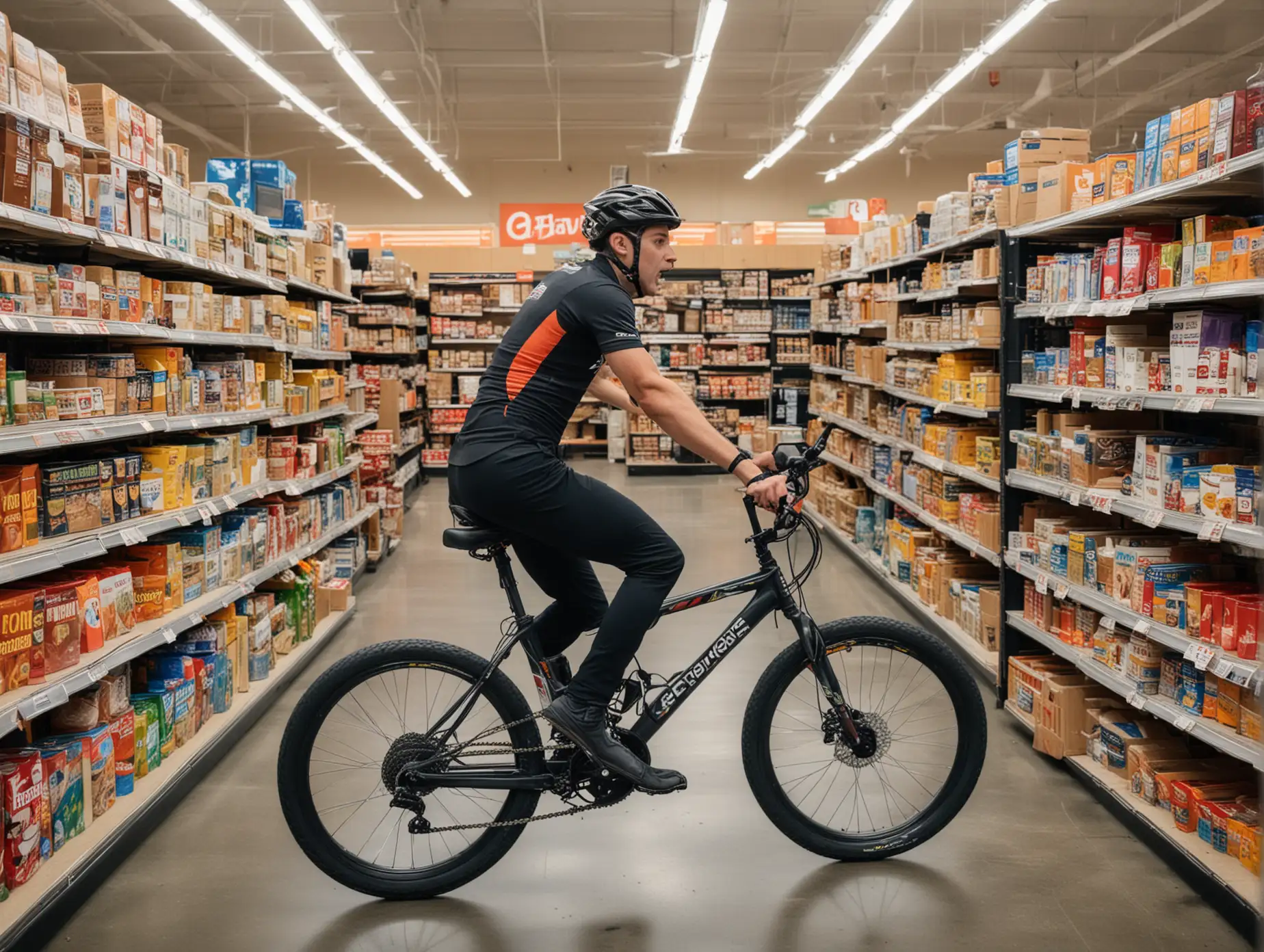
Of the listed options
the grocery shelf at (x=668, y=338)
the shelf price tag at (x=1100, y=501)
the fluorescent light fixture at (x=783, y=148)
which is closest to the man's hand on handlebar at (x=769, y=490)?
the shelf price tag at (x=1100, y=501)

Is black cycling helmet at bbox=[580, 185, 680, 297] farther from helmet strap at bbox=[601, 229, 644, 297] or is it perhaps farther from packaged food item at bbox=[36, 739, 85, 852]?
packaged food item at bbox=[36, 739, 85, 852]

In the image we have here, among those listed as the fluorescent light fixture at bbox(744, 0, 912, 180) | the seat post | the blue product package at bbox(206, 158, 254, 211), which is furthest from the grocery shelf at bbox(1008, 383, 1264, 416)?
the fluorescent light fixture at bbox(744, 0, 912, 180)

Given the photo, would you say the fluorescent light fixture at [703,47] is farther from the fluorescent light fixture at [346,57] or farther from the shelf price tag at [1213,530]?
the shelf price tag at [1213,530]

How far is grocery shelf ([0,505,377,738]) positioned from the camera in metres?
2.78

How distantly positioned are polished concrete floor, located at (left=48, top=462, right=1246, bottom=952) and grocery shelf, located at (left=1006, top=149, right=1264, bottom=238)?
6.31 feet

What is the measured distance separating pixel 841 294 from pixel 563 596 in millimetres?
7545

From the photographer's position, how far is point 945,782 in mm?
3242

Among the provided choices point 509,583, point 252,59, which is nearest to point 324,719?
point 509,583

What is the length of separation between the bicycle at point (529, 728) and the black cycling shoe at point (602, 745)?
0.07 meters

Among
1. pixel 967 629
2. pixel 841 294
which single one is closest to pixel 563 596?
pixel 967 629

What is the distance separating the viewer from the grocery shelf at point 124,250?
292cm

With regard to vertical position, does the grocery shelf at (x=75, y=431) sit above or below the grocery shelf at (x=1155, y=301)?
below

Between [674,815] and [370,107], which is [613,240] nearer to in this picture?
[674,815]

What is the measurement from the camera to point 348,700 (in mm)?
2988
